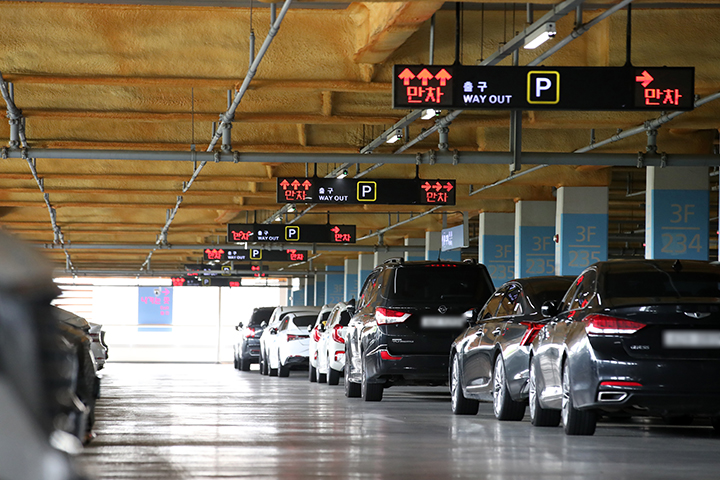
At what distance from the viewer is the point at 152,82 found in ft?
50.4

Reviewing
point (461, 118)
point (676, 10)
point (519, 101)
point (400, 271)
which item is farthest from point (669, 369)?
point (461, 118)

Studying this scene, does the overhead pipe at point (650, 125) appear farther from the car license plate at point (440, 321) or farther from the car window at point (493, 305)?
the car window at point (493, 305)

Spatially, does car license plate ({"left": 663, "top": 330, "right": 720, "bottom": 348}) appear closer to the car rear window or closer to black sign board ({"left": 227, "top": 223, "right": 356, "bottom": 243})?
black sign board ({"left": 227, "top": 223, "right": 356, "bottom": 243})

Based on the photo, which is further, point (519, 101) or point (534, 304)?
point (519, 101)

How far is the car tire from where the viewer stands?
36.4ft

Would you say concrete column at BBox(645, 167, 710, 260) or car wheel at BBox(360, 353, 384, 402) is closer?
car wheel at BBox(360, 353, 384, 402)

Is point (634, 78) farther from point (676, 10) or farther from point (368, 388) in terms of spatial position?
point (368, 388)

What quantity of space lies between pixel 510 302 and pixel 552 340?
1.98 meters

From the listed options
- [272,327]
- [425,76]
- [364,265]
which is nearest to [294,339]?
[272,327]

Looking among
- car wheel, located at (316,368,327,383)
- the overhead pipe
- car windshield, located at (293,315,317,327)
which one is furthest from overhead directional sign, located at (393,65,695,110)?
car windshield, located at (293,315,317,327)

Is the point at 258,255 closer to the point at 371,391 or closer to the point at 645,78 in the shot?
the point at 371,391

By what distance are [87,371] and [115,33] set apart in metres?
12.5

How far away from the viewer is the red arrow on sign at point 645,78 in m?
12.2

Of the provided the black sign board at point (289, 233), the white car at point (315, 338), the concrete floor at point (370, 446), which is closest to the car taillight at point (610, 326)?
the concrete floor at point (370, 446)
